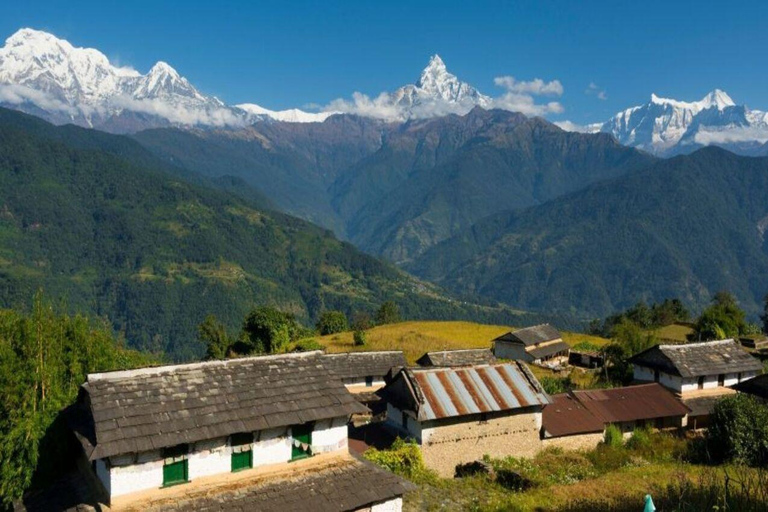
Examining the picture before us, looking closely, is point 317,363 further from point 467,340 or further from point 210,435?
point 467,340

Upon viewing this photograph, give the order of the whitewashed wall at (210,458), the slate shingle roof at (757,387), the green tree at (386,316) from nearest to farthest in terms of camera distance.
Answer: the whitewashed wall at (210,458)
the slate shingle roof at (757,387)
the green tree at (386,316)

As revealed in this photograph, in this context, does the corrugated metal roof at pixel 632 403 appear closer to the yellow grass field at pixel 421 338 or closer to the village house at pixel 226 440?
the village house at pixel 226 440

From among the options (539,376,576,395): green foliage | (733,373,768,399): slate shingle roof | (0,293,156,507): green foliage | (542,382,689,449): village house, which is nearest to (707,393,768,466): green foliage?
(542,382,689,449): village house

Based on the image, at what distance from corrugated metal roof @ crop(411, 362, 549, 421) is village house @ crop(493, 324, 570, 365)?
3670 centimetres

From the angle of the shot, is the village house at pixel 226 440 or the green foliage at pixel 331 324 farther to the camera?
the green foliage at pixel 331 324

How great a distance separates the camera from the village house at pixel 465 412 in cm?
2845

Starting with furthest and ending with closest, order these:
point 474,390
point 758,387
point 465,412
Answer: point 758,387, point 474,390, point 465,412

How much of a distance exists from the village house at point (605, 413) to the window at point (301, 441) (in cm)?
1659

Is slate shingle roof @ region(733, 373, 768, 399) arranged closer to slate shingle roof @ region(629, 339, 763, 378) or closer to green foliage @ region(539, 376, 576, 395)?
→ slate shingle roof @ region(629, 339, 763, 378)

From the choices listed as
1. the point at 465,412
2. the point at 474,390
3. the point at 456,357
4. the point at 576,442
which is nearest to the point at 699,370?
the point at 576,442

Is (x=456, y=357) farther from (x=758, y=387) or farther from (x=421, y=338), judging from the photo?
(x=421, y=338)

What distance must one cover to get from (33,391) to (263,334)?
1857 inches

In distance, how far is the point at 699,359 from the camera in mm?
42344

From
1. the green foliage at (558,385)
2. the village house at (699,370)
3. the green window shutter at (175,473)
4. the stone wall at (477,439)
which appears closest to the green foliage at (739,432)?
the village house at (699,370)
